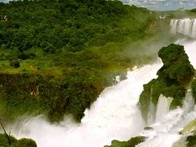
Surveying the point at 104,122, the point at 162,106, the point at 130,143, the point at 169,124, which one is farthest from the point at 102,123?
the point at 130,143

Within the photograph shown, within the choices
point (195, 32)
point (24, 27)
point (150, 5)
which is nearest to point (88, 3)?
point (24, 27)

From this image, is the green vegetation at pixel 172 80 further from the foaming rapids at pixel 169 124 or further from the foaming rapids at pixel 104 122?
the foaming rapids at pixel 104 122

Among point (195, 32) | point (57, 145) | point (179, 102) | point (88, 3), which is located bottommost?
point (57, 145)

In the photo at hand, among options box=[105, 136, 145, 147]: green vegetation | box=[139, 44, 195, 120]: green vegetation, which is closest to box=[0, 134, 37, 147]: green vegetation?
box=[105, 136, 145, 147]: green vegetation

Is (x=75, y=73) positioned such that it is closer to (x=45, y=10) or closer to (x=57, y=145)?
(x=57, y=145)

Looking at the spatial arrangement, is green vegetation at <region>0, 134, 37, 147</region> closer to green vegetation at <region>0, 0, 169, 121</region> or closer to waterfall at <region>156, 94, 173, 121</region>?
waterfall at <region>156, 94, 173, 121</region>

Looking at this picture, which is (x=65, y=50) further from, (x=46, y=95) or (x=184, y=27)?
(x=46, y=95)

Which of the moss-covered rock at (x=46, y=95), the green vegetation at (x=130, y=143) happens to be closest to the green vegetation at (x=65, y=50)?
the moss-covered rock at (x=46, y=95)
